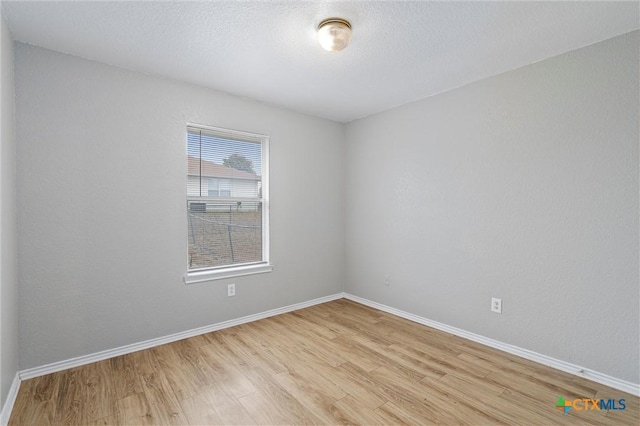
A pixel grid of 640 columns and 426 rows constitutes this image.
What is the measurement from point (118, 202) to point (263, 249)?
156 cm

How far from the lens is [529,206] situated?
2529 mm

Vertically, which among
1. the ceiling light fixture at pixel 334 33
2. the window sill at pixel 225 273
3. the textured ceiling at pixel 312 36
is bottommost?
the window sill at pixel 225 273

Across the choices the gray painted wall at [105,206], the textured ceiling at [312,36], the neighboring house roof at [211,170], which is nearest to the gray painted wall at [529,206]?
the textured ceiling at [312,36]

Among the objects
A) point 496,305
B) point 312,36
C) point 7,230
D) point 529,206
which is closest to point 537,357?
point 496,305

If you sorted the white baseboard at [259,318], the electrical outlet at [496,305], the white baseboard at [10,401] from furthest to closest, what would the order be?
the electrical outlet at [496,305] < the white baseboard at [259,318] < the white baseboard at [10,401]

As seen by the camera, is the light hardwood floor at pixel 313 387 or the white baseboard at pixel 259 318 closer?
the light hardwood floor at pixel 313 387

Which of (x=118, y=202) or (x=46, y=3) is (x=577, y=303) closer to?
(x=118, y=202)

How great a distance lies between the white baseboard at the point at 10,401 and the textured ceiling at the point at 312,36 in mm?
2371

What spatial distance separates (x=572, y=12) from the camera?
1870 mm

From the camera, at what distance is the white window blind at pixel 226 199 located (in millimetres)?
3074

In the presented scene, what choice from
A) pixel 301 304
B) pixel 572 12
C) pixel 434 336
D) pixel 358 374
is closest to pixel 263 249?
pixel 301 304

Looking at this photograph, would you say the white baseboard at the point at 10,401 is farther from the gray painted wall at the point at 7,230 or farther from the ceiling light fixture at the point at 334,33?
the ceiling light fixture at the point at 334,33

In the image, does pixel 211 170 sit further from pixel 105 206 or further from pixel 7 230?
pixel 7 230

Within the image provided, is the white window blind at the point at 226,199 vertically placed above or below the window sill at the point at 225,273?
above
